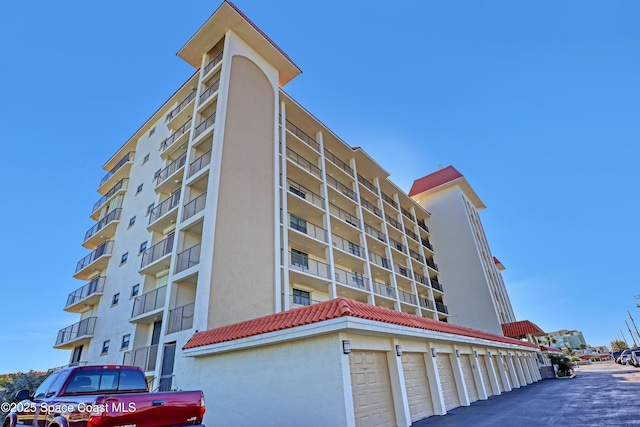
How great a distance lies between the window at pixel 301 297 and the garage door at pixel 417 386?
9.03m

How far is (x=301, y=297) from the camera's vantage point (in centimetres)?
2009

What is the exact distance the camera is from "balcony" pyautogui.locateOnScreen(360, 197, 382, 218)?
2969 centimetres

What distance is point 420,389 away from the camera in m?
11.3

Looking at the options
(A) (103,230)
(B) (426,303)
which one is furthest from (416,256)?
(A) (103,230)

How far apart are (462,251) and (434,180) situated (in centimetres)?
1017

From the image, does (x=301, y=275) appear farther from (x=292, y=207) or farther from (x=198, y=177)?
(x=198, y=177)

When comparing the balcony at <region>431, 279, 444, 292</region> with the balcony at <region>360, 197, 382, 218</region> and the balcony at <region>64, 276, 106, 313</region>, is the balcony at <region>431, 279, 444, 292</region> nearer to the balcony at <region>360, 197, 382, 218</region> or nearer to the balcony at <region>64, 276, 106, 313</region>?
the balcony at <region>360, 197, 382, 218</region>

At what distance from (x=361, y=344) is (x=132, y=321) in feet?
46.5

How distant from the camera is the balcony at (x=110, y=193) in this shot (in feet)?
85.9

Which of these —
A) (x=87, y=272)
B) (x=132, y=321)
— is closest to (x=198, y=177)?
(x=132, y=321)

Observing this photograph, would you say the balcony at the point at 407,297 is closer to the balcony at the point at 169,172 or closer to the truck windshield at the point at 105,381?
the balcony at the point at 169,172

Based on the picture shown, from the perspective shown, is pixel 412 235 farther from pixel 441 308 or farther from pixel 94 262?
pixel 94 262

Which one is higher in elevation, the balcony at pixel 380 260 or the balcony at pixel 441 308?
the balcony at pixel 380 260

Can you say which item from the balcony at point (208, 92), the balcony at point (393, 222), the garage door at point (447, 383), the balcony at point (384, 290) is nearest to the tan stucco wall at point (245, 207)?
the balcony at point (208, 92)
